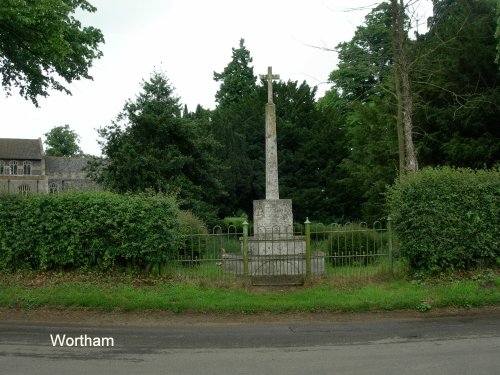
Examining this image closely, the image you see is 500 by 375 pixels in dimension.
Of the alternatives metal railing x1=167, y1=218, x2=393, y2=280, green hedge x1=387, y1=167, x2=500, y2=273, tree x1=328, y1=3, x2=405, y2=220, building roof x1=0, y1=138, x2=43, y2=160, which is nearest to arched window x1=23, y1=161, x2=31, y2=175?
building roof x1=0, y1=138, x2=43, y2=160

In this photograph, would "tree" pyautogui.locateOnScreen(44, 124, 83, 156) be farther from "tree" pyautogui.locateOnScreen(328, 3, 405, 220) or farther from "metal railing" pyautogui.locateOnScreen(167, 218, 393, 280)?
"metal railing" pyautogui.locateOnScreen(167, 218, 393, 280)

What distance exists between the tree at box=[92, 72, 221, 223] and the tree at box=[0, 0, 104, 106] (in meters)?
5.35

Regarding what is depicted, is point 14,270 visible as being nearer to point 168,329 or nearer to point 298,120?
point 168,329

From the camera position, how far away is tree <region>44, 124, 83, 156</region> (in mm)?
94488

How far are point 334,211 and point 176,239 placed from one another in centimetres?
3053

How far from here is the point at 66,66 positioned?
17578 mm

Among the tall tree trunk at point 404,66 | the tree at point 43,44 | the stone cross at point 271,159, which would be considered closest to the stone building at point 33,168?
the tree at point 43,44

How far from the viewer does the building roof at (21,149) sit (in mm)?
83331

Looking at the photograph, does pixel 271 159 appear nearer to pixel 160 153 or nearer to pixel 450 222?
pixel 450 222

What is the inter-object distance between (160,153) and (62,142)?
7908 centimetres

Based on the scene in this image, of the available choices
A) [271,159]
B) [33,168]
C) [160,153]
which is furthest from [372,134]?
[33,168]

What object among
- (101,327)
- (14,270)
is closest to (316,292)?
(101,327)

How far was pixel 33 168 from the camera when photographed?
8381 centimetres

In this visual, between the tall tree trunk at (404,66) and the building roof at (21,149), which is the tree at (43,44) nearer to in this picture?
the tall tree trunk at (404,66)
